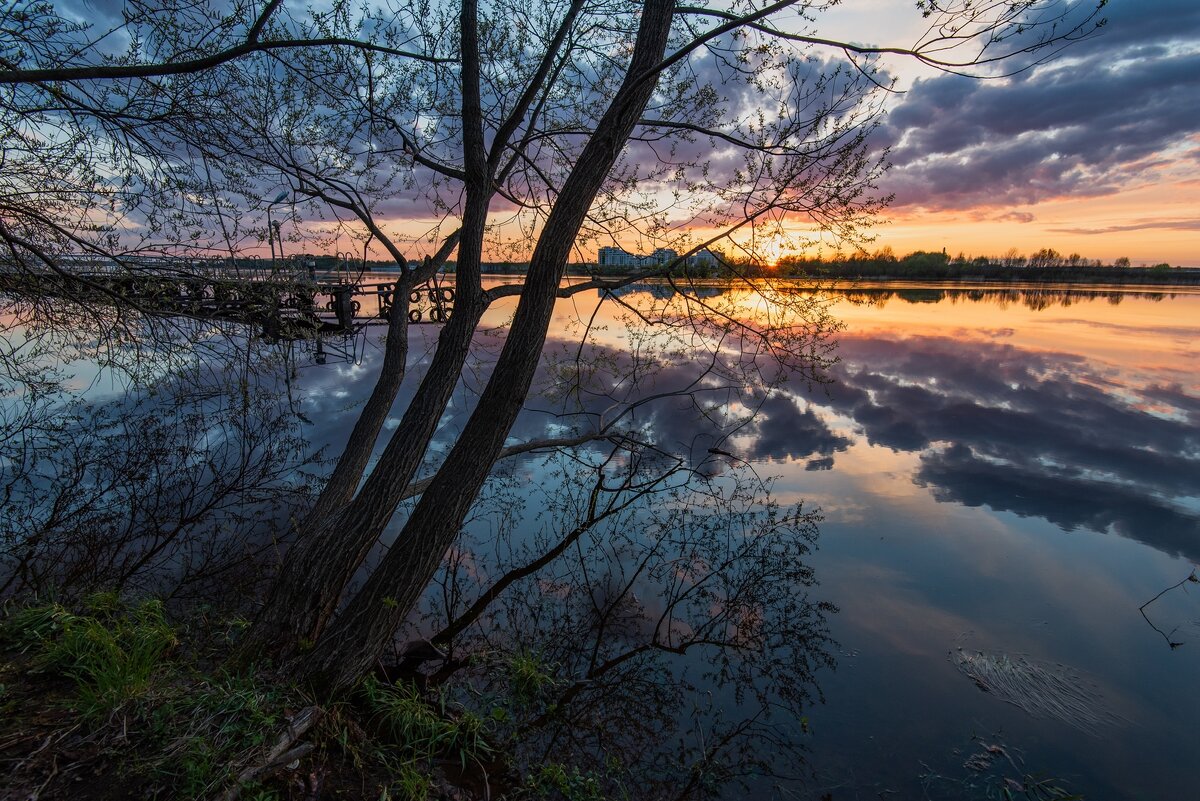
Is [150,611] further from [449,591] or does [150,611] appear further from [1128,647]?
[1128,647]

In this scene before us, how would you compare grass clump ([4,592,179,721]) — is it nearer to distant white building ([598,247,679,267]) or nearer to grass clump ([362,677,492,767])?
grass clump ([362,677,492,767])

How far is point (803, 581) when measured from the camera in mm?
6234

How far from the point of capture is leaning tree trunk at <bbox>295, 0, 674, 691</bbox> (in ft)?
12.5

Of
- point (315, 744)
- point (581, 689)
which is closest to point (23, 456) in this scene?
point (315, 744)

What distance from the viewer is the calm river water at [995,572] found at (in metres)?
3.90

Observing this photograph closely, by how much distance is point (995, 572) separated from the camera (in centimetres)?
634

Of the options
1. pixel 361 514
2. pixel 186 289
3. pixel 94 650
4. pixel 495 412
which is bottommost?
pixel 94 650

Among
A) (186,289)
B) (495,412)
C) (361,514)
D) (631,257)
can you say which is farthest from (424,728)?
(631,257)

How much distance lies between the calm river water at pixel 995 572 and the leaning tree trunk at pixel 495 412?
105 inches

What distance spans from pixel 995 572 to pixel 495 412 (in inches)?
262

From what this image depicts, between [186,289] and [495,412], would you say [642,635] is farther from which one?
[186,289]

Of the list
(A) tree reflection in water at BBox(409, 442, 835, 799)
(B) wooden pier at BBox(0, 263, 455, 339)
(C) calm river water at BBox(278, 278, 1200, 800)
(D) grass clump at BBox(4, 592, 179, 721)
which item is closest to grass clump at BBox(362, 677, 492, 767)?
(A) tree reflection in water at BBox(409, 442, 835, 799)

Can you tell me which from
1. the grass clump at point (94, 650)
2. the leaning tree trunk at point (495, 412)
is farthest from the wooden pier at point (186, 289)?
the leaning tree trunk at point (495, 412)

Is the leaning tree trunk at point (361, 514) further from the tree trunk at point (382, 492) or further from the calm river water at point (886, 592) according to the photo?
the calm river water at point (886, 592)
